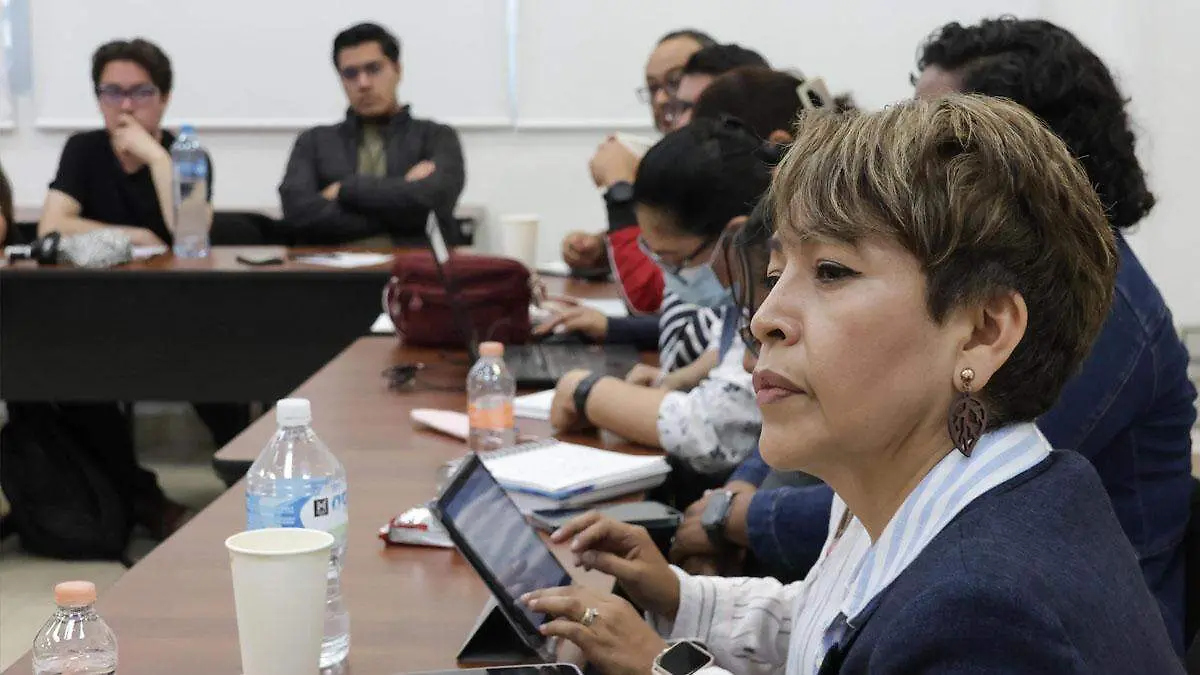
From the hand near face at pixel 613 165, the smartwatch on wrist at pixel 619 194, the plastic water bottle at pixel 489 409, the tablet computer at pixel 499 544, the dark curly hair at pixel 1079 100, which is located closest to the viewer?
the tablet computer at pixel 499 544

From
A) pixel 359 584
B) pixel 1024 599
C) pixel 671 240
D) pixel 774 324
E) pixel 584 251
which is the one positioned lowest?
pixel 584 251

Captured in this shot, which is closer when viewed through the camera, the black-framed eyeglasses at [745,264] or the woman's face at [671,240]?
the black-framed eyeglasses at [745,264]

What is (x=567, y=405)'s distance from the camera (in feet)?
7.79

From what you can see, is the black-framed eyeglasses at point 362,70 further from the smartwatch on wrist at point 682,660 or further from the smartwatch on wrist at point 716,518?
the smartwatch on wrist at point 682,660

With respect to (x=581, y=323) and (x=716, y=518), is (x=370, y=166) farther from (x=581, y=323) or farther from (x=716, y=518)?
(x=716, y=518)

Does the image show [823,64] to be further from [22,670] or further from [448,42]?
[22,670]

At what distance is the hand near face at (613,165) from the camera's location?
12.4 feet

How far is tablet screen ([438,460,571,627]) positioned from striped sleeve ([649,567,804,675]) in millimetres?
199

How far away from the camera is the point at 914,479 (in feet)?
3.55

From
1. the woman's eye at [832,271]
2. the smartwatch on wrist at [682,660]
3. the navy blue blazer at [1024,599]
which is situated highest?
the woman's eye at [832,271]

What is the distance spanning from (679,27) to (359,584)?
5043 millimetres

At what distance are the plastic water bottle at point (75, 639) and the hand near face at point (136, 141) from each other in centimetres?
379

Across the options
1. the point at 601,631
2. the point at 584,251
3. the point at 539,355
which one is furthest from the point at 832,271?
the point at 584,251

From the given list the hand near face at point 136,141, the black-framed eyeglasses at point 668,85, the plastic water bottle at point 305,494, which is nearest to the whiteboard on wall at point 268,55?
the hand near face at point 136,141
